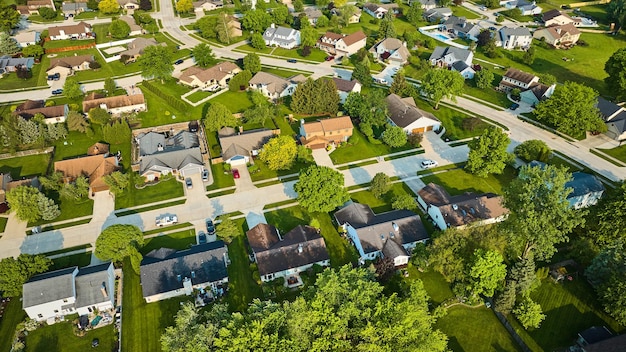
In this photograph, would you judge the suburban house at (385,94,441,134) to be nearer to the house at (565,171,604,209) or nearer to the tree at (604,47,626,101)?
the house at (565,171,604,209)

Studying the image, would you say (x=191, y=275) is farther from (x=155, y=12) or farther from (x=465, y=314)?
(x=155, y=12)

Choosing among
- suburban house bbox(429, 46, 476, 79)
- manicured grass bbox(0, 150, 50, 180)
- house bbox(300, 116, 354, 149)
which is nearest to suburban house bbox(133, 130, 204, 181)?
manicured grass bbox(0, 150, 50, 180)

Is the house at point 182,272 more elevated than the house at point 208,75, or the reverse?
the house at point 182,272

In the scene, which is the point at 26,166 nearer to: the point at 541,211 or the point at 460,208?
the point at 460,208

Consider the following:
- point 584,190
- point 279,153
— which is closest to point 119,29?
point 279,153

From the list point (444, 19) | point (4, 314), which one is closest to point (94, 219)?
point (4, 314)

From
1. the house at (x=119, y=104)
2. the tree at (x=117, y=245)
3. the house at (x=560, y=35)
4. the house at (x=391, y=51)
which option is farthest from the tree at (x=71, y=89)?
the house at (x=560, y=35)

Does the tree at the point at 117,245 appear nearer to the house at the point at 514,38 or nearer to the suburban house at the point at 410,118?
the suburban house at the point at 410,118
